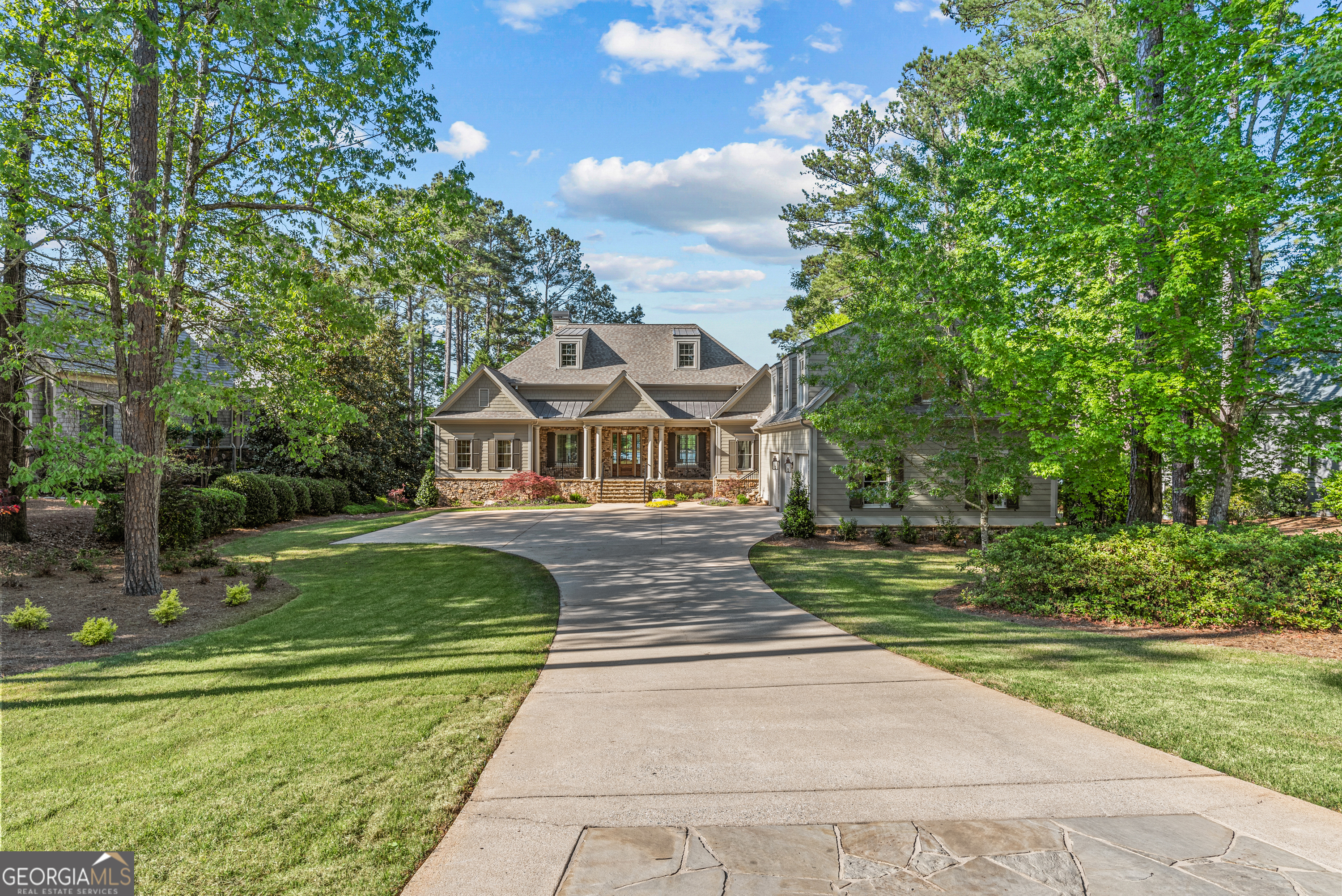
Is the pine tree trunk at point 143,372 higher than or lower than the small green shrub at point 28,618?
→ higher

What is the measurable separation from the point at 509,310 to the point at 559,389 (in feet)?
65.3

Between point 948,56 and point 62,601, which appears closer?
point 62,601

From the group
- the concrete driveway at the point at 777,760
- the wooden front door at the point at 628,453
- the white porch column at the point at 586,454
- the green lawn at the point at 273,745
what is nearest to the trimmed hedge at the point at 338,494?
the white porch column at the point at 586,454

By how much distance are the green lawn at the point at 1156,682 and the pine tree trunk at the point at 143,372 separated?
9.45 metres

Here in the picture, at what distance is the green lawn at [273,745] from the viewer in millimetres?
3297

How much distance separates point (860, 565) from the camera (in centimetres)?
1292

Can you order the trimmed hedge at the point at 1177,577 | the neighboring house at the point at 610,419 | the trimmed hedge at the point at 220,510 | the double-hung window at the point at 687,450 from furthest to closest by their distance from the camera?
the double-hung window at the point at 687,450 → the neighboring house at the point at 610,419 → the trimmed hedge at the point at 220,510 → the trimmed hedge at the point at 1177,577

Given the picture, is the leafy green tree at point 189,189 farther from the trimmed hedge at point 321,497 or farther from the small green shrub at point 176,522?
the trimmed hedge at point 321,497

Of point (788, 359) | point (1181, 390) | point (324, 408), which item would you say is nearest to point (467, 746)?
point (324, 408)

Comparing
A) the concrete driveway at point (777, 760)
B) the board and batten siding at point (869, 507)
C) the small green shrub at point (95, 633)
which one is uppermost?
the board and batten siding at point (869, 507)

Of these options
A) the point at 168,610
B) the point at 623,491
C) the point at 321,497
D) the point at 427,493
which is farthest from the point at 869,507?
the point at 321,497

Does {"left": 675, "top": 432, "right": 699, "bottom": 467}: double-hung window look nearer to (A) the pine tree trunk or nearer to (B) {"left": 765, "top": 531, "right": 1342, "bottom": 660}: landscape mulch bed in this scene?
(B) {"left": 765, "top": 531, "right": 1342, "bottom": 660}: landscape mulch bed

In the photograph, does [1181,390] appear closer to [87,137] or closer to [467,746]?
[467,746]

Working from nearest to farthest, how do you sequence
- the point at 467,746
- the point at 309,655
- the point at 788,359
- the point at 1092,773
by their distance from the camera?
1. the point at 1092,773
2. the point at 467,746
3. the point at 309,655
4. the point at 788,359
